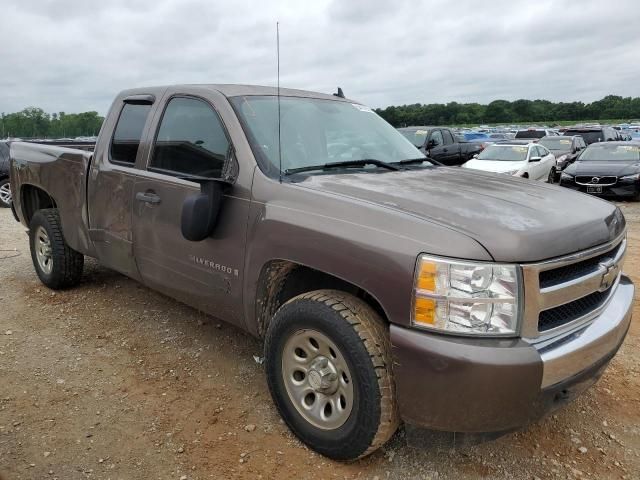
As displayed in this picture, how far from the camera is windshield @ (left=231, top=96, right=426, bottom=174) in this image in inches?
124

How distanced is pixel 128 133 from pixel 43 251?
6.29 ft

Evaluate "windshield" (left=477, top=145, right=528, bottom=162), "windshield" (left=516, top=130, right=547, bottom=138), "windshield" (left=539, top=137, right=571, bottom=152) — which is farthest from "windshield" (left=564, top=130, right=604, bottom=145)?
"windshield" (left=477, top=145, right=528, bottom=162)

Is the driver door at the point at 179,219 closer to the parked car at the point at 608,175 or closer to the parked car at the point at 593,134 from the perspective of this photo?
the parked car at the point at 608,175

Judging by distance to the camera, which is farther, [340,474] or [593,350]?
[340,474]

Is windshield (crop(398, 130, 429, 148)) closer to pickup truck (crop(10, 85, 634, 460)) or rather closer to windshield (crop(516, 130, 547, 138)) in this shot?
pickup truck (crop(10, 85, 634, 460))

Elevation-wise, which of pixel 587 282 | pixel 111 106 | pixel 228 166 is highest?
pixel 111 106

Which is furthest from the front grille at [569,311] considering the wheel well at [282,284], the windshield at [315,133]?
the windshield at [315,133]

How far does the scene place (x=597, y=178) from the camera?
1220 centimetres

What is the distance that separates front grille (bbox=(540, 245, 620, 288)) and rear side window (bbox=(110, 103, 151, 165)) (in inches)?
113

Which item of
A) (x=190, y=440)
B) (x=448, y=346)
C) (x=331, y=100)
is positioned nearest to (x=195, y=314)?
(x=190, y=440)

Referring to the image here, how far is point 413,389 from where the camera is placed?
7.29ft

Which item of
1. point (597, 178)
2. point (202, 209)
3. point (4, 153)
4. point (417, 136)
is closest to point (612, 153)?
point (597, 178)

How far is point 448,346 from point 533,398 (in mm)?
422

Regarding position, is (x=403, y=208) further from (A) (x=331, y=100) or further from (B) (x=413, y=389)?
(A) (x=331, y=100)
